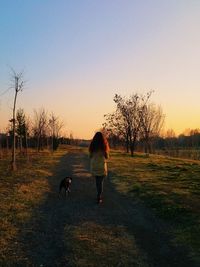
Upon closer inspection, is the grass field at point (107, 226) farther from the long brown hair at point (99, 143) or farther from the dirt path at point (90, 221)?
the long brown hair at point (99, 143)

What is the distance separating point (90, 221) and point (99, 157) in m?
3.34

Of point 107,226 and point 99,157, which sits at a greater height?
point 99,157

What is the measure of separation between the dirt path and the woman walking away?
0.70 metres

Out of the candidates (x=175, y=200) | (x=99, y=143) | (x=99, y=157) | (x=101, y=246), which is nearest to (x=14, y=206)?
(x=99, y=157)

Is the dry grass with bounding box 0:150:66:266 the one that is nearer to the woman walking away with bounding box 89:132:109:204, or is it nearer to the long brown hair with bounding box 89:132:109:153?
the woman walking away with bounding box 89:132:109:204

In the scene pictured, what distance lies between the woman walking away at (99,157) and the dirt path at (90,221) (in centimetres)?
70

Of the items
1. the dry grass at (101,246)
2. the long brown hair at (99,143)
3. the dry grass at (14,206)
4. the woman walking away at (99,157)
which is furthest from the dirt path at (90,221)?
the long brown hair at (99,143)

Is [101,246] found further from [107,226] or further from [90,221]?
[90,221]

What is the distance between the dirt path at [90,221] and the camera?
23.6 feet

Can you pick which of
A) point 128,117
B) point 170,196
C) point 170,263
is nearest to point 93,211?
point 170,196

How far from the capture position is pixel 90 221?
10.0m

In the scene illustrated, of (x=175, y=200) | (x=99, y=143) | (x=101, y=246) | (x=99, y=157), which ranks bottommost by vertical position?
(x=101, y=246)

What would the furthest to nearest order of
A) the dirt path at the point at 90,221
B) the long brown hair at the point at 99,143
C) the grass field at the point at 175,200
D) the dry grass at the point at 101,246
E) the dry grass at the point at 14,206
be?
the long brown hair at the point at 99,143 → the grass field at the point at 175,200 → the dry grass at the point at 14,206 → the dirt path at the point at 90,221 → the dry grass at the point at 101,246

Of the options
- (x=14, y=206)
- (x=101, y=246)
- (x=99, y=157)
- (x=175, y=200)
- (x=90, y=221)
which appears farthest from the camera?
(x=99, y=157)
